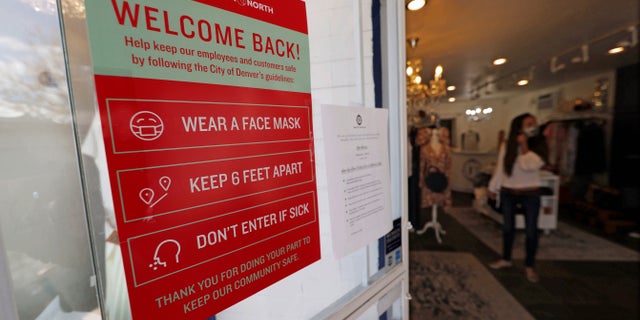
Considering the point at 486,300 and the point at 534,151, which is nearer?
the point at 486,300

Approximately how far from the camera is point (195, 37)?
15.6 inches

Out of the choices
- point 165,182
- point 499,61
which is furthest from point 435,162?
point 165,182

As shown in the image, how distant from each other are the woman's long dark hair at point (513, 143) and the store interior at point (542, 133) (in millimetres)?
61

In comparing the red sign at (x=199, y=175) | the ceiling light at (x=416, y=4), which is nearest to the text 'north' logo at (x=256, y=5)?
the red sign at (x=199, y=175)

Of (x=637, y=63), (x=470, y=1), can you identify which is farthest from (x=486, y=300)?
(x=470, y=1)

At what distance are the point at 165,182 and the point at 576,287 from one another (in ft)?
9.48

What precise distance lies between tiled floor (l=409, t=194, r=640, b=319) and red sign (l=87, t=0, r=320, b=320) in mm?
2159

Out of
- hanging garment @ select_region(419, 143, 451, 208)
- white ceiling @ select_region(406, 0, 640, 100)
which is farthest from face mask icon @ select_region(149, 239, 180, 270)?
hanging garment @ select_region(419, 143, 451, 208)

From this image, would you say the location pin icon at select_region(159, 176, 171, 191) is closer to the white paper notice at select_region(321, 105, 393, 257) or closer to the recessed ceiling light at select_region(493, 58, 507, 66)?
the white paper notice at select_region(321, 105, 393, 257)

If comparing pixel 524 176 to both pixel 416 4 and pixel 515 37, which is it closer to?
pixel 515 37

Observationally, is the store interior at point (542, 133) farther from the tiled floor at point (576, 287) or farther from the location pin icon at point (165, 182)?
the location pin icon at point (165, 182)

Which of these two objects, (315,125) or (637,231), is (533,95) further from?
(315,125)

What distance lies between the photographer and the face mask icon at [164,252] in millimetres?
365

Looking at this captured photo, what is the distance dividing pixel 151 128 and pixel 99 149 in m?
0.09
